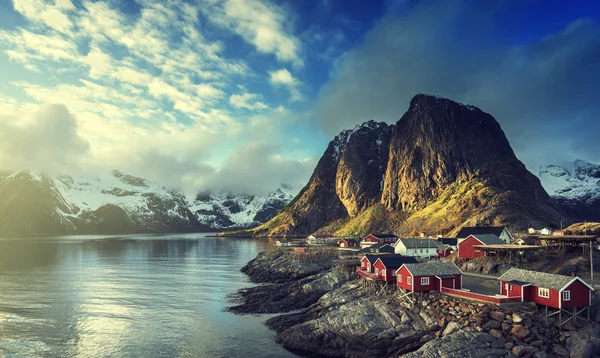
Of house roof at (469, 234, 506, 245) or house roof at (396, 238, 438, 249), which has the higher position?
house roof at (469, 234, 506, 245)

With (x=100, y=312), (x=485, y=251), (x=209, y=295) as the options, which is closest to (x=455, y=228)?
(x=485, y=251)

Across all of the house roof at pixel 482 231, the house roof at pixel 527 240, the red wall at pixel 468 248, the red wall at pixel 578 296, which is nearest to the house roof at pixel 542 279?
the red wall at pixel 578 296

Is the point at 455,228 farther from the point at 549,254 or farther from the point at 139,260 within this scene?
the point at 139,260

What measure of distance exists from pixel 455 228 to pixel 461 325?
123 meters

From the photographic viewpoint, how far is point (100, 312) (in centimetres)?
7150

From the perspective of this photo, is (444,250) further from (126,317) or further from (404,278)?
(126,317)

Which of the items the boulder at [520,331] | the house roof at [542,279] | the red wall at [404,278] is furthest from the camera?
the red wall at [404,278]

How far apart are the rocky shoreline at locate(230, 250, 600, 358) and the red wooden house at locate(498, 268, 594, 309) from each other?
5.47 feet

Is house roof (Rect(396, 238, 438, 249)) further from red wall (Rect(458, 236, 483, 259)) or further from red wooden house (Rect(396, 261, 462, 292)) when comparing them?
red wooden house (Rect(396, 261, 462, 292))

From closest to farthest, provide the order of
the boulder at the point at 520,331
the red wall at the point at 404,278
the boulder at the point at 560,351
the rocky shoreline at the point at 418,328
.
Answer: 1. the boulder at the point at 560,351
2. the rocky shoreline at the point at 418,328
3. the boulder at the point at 520,331
4. the red wall at the point at 404,278

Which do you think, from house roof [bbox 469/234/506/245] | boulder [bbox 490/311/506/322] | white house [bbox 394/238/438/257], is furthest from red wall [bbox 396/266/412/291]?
white house [bbox 394/238/438/257]

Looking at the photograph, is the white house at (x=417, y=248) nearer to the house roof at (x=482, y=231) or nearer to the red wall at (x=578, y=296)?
the house roof at (x=482, y=231)

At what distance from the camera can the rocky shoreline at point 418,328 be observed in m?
42.4

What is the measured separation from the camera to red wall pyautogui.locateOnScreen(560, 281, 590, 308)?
4616 centimetres
